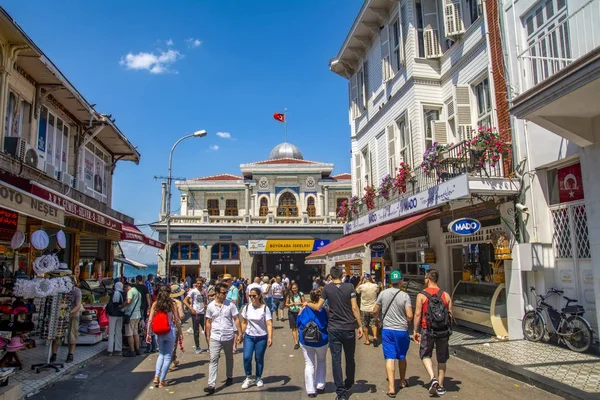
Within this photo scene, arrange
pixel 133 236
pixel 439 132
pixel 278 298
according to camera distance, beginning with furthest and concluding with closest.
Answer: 1. pixel 278 298
2. pixel 133 236
3. pixel 439 132

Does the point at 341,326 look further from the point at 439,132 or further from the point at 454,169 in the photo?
the point at 439,132

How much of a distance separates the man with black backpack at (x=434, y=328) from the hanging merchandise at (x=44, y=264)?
23.3 ft

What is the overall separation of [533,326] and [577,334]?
45.1 inches

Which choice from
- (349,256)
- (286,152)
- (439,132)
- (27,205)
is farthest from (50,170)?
(286,152)

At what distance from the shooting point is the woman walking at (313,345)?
6258 mm

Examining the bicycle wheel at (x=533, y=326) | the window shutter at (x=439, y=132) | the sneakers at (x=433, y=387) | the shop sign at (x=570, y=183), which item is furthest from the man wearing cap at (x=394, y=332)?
the window shutter at (x=439, y=132)

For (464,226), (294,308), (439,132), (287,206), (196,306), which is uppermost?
(287,206)

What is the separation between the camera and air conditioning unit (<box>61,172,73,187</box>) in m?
13.2

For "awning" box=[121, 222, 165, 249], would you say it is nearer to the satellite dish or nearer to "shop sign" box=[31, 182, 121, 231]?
"shop sign" box=[31, 182, 121, 231]

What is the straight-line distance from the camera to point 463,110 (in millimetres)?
12312

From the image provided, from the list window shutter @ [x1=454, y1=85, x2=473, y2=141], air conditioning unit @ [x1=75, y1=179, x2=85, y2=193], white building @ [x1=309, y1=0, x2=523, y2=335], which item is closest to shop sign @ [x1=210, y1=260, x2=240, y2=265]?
white building @ [x1=309, y1=0, x2=523, y2=335]

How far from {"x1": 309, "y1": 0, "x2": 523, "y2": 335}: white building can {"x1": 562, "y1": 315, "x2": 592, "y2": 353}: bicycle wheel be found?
1387 millimetres

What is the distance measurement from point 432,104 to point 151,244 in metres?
11.6

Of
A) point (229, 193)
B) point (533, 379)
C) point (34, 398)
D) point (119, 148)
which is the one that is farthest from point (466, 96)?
point (229, 193)
